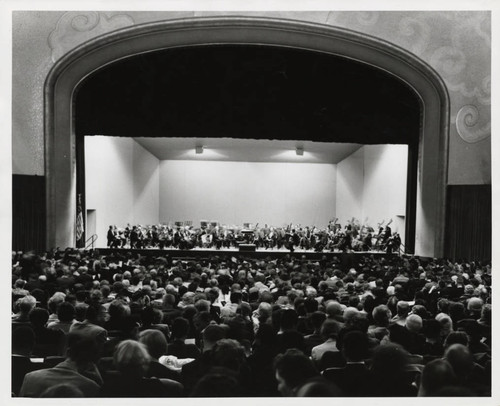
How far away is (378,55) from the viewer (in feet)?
52.9

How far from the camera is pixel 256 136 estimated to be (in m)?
18.8

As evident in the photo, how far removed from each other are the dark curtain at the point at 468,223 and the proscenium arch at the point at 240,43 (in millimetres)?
253

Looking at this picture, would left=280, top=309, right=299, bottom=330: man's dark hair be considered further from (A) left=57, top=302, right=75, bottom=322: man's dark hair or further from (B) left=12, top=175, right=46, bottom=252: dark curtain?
(B) left=12, top=175, right=46, bottom=252: dark curtain

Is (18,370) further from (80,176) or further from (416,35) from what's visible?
(80,176)

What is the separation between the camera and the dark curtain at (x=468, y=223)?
15.6 metres

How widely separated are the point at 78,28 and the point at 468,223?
1170 centimetres

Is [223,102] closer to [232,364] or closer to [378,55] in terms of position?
[378,55]

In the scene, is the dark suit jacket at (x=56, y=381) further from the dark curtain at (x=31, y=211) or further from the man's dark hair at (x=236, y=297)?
the dark curtain at (x=31, y=211)

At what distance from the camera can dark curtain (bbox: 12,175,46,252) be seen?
15531 mm

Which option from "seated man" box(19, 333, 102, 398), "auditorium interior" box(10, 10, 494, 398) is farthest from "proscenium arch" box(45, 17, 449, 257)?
"seated man" box(19, 333, 102, 398)

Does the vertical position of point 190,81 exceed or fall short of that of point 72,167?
it exceeds it

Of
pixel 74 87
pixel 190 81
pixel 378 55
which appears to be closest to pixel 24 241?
pixel 74 87

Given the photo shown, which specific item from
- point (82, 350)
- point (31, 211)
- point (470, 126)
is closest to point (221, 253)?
point (31, 211)
